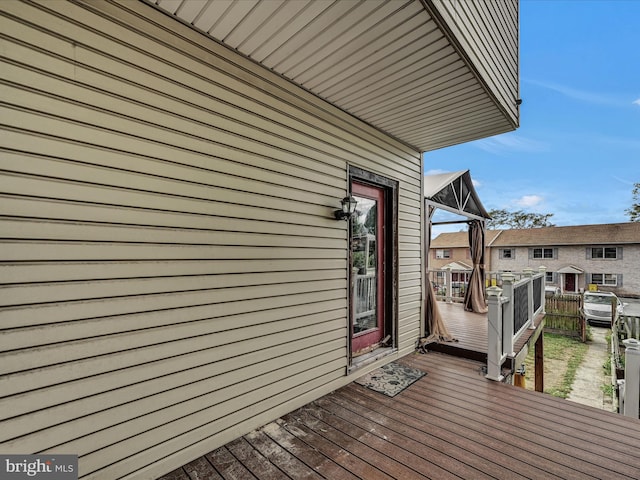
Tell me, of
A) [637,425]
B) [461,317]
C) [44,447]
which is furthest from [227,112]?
[461,317]

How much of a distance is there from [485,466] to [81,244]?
2.92 m

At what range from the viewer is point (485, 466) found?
1877 mm

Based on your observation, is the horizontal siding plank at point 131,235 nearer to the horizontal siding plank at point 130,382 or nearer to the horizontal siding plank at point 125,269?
the horizontal siding plank at point 125,269

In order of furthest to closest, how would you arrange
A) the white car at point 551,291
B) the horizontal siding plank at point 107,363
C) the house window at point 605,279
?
the house window at point 605,279, the white car at point 551,291, the horizontal siding plank at point 107,363

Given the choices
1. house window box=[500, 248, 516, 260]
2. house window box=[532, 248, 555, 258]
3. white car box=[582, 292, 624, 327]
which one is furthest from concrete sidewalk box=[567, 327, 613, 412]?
house window box=[500, 248, 516, 260]

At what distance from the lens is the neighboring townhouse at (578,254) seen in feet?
51.2

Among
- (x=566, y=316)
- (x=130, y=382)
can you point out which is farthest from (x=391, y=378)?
(x=566, y=316)

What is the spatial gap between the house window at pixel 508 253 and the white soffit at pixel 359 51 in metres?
19.4

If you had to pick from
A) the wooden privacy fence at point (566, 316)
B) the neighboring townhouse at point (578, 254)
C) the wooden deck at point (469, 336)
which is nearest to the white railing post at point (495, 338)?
the wooden deck at point (469, 336)

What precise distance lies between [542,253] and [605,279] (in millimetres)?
3266

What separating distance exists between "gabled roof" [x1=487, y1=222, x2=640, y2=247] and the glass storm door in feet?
62.8

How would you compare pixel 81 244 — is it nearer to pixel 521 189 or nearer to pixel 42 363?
pixel 42 363

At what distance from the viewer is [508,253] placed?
761 inches

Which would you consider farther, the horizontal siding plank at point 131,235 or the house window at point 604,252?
the house window at point 604,252
